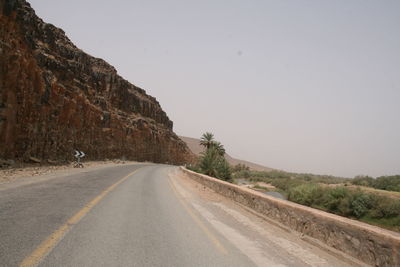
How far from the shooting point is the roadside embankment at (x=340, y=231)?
4699mm

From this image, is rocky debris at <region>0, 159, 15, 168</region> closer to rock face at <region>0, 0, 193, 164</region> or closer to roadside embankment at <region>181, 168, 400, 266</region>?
rock face at <region>0, 0, 193, 164</region>

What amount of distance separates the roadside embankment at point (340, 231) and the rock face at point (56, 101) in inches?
821

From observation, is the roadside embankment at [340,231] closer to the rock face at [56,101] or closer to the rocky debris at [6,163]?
the rocky debris at [6,163]

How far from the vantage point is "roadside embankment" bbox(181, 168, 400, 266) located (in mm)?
4699

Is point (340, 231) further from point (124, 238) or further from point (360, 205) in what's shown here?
point (360, 205)

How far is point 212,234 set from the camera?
663 cm

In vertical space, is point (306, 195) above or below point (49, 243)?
above

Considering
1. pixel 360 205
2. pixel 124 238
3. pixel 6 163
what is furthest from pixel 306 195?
pixel 124 238

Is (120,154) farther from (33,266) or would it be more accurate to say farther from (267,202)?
(33,266)

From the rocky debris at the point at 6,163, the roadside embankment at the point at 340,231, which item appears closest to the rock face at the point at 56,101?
the rocky debris at the point at 6,163

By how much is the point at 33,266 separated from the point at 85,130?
43.4 meters

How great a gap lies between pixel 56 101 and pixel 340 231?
3479 cm

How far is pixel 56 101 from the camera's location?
34219 millimetres

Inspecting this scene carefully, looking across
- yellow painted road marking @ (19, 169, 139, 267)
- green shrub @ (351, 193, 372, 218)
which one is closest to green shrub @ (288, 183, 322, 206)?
green shrub @ (351, 193, 372, 218)
